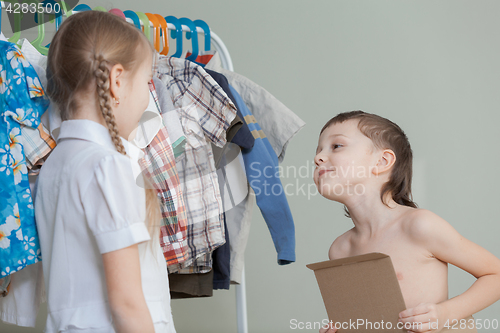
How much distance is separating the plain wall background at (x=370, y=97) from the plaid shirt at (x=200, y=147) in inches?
40.7

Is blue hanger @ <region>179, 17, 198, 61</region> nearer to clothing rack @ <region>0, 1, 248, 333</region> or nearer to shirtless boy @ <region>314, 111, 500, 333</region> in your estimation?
clothing rack @ <region>0, 1, 248, 333</region>

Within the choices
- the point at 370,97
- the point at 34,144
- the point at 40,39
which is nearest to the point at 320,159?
the point at 34,144

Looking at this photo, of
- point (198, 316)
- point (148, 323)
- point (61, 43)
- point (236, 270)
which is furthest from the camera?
point (198, 316)

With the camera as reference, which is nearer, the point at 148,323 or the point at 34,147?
the point at 148,323

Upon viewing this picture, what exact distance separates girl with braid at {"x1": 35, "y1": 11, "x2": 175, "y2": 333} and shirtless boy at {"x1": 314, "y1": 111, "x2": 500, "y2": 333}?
1.24 feet

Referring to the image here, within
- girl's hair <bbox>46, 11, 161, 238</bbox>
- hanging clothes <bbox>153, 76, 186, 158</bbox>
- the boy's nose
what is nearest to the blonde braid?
girl's hair <bbox>46, 11, 161, 238</bbox>

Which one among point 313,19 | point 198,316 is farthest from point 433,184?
point 198,316

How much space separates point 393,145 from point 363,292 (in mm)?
360

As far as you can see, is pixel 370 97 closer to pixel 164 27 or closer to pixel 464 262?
pixel 164 27

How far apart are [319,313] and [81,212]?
171 cm

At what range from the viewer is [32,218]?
2.57 feet

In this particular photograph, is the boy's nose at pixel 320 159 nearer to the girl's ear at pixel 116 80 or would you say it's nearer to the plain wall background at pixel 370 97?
the girl's ear at pixel 116 80

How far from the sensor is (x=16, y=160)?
801 millimetres

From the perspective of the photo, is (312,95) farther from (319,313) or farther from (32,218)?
(32,218)
